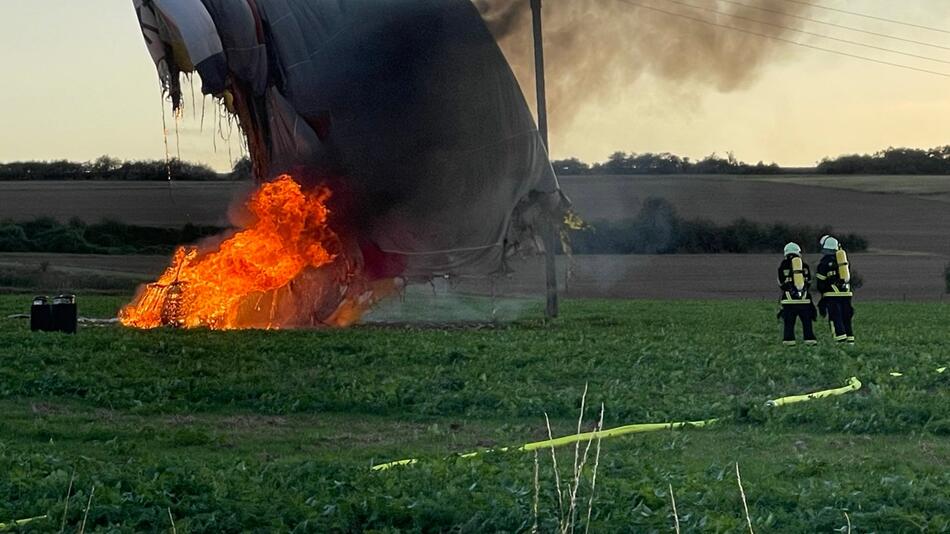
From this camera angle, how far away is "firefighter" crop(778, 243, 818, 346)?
23.3m

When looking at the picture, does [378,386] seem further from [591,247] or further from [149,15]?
[591,247]

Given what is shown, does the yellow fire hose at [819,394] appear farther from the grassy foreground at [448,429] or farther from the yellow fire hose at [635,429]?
the grassy foreground at [448,429]

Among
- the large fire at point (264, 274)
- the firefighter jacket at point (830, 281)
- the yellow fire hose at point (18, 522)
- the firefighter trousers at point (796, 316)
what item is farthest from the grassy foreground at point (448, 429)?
the large fire at point (264, 274)

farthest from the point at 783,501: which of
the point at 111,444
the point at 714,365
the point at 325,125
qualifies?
the point at 325,125

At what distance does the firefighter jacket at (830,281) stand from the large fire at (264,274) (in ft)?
31.3

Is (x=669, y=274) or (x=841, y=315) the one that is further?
(x=669, y=274)

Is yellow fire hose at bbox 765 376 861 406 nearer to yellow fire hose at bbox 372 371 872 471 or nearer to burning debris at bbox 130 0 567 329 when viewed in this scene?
yellow fire hose at bbox 372 371 872 471

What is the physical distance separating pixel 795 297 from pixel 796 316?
433mm

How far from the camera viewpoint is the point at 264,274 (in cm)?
2580

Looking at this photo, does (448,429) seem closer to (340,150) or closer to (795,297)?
(795,297)

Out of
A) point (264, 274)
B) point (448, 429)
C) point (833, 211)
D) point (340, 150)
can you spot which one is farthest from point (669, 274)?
point (448, 429)

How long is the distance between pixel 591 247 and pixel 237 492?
164 feet

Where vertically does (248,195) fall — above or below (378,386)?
above

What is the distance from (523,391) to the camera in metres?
16.0
